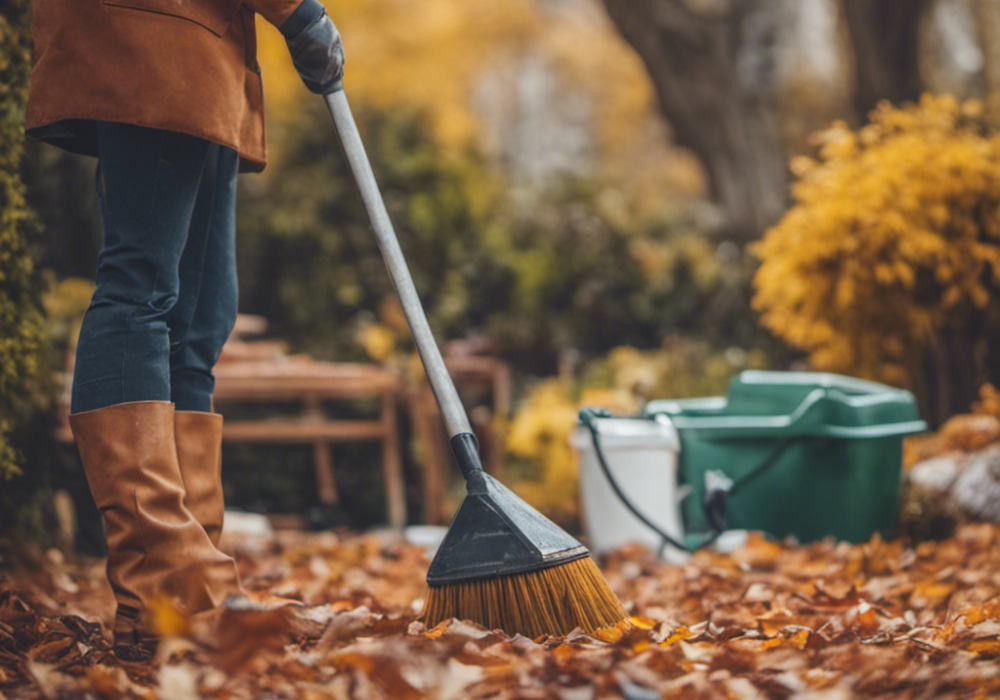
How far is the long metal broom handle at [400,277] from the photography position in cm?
158

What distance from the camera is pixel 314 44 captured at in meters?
1.57

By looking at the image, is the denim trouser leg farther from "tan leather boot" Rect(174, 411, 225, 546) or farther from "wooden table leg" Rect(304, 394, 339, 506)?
"wooden table leg" Rect(304, 394, 339, 506)

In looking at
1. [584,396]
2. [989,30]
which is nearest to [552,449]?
[584,396]

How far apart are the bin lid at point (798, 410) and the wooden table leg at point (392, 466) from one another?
1.78m

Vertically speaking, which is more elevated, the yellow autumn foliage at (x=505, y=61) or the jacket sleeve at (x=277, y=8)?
the yellow autumn foliage at (x=505, y=61)

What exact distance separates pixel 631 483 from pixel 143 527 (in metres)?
1.90

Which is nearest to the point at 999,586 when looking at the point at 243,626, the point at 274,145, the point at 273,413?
the point at 243,626

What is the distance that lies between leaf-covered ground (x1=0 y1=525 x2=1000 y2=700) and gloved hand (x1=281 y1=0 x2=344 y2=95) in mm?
976

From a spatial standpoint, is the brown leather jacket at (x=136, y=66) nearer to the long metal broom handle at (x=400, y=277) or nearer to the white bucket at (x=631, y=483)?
the long metal broom handle at (x=400, y=277)

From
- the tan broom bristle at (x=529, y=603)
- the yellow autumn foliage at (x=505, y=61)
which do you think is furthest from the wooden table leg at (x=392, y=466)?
the yellow autumn foliage at (x=505, y=61)

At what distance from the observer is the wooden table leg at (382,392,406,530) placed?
14.4 feet

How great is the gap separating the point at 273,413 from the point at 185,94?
3.55 m

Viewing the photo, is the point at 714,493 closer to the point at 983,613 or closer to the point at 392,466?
the point at 983,613

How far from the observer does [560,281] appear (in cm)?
564
